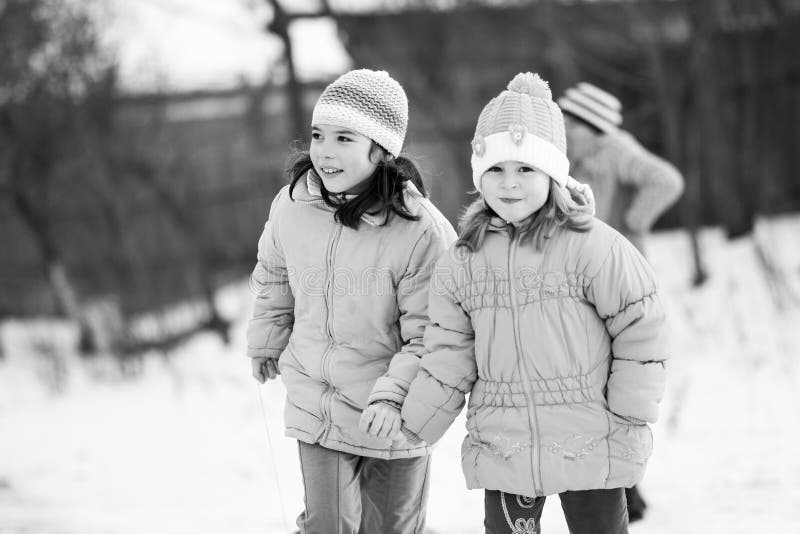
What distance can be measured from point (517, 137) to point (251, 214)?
11468 mm

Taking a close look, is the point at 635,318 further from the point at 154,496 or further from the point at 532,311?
the point at 154,496

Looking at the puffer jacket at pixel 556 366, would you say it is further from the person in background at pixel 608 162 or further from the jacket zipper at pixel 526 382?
the person in background at pixel 608 162

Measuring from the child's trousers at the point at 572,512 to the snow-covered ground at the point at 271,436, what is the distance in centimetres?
104

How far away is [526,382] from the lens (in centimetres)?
245

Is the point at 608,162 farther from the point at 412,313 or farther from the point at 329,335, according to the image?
the point at 329,335

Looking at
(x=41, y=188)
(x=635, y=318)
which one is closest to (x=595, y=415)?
(x=635, y=318)

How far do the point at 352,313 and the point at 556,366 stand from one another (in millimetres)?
655

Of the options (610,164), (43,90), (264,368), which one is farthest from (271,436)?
(43,90)

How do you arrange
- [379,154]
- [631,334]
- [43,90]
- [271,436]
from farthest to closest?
[43,90] → [271,436] → [379,154] → [631,334]

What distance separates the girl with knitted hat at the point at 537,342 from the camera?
2.40m

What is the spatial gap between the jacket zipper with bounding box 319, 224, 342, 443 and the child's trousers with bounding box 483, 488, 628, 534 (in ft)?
1.71

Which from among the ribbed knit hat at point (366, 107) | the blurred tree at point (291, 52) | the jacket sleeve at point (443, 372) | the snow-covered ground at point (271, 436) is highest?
the blurred tree at point (291, 52)

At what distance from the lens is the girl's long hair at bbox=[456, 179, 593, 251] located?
8.16 ft

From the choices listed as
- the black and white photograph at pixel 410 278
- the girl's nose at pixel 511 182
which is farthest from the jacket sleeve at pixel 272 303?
the girl's nose at pixel 511 182
